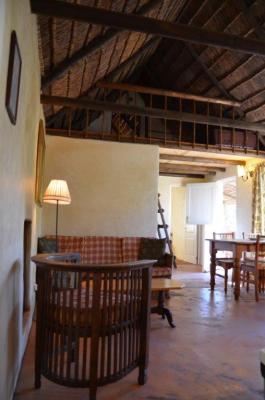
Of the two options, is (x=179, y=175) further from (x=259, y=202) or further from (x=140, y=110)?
(x=140, y=110)

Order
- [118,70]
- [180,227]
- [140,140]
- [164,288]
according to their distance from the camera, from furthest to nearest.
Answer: [180,227], [140,140], [118,70], [164,288]

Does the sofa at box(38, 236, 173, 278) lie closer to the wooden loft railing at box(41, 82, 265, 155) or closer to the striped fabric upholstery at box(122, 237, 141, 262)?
the striped fabric upholstery at box(122, 237, 141, 262)

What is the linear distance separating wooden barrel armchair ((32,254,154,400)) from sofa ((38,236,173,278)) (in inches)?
104

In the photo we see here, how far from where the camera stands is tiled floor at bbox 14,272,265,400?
2.03 meters

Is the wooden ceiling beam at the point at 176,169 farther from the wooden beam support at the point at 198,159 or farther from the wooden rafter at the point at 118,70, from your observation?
the wooden rafter at the point at 118,70

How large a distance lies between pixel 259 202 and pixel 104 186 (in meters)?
3.36

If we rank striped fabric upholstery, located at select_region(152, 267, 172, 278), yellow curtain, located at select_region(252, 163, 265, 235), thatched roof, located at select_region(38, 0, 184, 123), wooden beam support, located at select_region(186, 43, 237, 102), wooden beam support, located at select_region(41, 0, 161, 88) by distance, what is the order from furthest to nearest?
yellow curtain, located at select_region(252, 163, 265, 235) < wooden beam support, located at select_region(186, 43, 237, 102) < striped fabric upholstery, located at select_region(152, 267, 172, 278) < wooden beam support, located at select_region(41, 0, 161, 88) < thatched roof, located at select_region(38, 0, 184, 123)

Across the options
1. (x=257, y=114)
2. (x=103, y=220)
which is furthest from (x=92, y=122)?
(x=257, y=114)

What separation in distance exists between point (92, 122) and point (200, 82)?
2.31 meters

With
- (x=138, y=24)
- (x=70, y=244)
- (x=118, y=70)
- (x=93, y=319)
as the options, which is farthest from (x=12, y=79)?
(x=118, y=70)

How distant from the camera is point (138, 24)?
9.20 feet

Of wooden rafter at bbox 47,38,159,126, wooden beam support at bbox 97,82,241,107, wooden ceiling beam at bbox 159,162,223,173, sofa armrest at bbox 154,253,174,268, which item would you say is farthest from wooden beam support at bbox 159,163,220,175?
sofa armrest at bbox 154,253,174,268

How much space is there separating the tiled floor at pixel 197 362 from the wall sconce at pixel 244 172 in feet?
11.3

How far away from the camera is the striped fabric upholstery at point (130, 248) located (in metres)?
5.04
